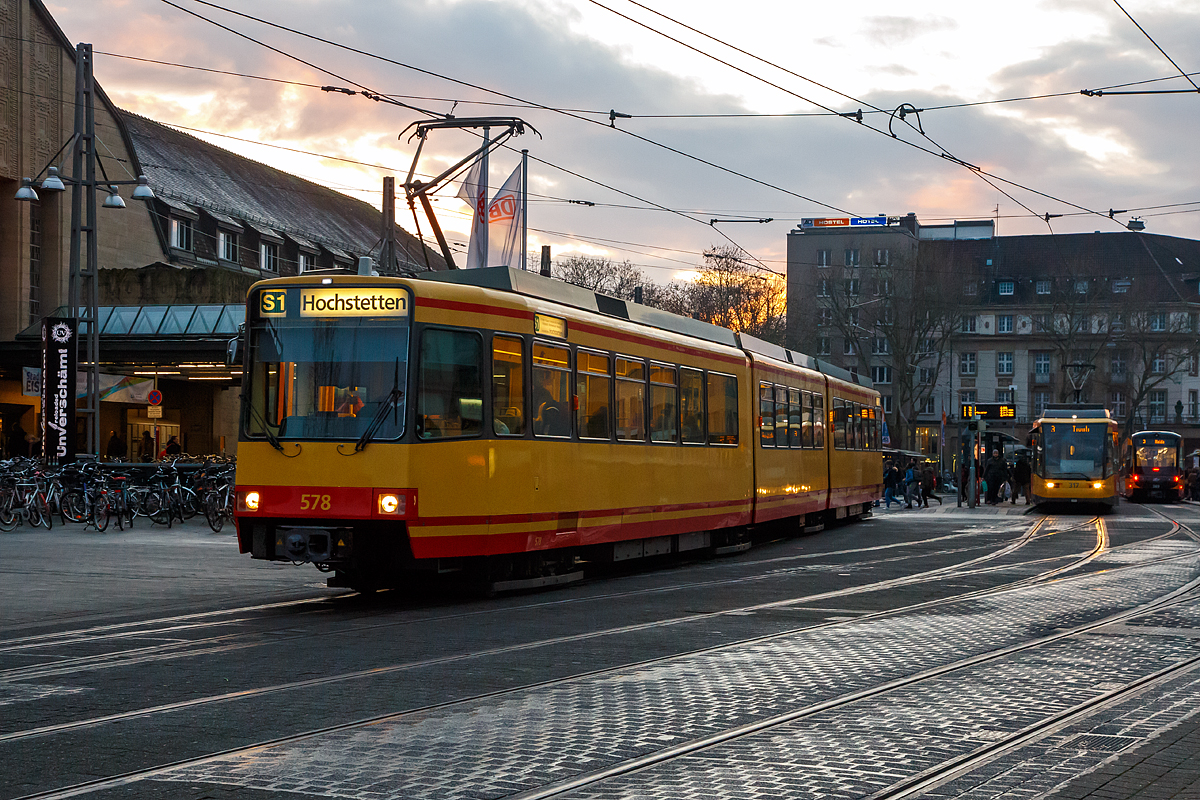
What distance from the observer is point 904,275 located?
6806 centimetres

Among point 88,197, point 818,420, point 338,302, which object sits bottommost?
point 818,420

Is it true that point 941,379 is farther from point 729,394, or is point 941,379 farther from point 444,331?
point 444,331

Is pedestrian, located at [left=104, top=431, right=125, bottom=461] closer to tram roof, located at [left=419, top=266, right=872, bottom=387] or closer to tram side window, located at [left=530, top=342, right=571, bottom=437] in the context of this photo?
tram roof, located at [left=419, top=266, right=872, bottom=387]

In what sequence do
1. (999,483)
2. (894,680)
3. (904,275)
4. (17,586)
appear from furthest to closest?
(904,275) → (999,483) → (17,586) → (894,680)

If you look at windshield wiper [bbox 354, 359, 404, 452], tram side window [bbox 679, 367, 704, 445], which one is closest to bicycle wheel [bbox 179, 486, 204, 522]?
tram side window [bbox 679, 367, 704, 445]

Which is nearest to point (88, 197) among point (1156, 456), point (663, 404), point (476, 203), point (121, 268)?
point (476, 203)

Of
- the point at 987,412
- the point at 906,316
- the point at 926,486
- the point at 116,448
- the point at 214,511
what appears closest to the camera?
the point at 214,511

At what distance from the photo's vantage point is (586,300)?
15.6 m

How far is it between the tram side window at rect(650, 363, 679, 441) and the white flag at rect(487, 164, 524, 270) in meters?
8.85

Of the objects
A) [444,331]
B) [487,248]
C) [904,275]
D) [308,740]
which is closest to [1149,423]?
[904,275]

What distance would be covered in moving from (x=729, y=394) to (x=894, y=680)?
11.1 meters

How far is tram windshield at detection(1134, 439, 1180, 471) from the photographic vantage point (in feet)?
182

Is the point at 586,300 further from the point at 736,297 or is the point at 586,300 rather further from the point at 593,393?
the point at 736,297

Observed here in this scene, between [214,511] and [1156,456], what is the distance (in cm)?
4211
